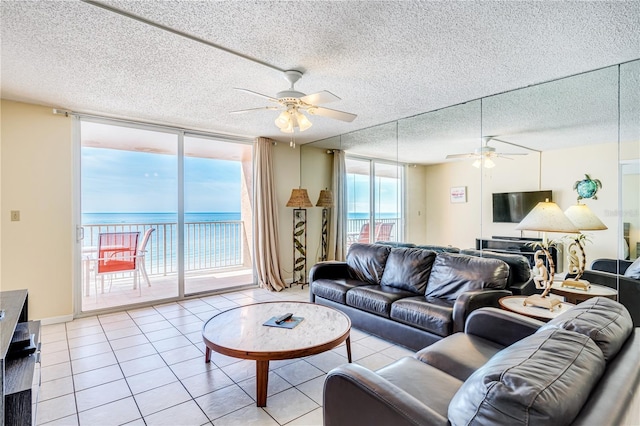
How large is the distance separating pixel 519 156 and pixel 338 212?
293 centimetres

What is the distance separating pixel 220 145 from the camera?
17.5ft

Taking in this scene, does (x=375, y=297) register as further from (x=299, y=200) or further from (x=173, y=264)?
(x=173, y=264)

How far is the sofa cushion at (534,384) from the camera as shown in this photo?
2.56 ft

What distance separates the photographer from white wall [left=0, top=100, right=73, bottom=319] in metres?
3.40

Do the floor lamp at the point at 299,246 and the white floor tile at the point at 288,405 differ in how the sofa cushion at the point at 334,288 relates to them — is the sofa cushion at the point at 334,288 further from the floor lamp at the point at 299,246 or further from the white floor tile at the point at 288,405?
the floor lamp at the point at 299,246

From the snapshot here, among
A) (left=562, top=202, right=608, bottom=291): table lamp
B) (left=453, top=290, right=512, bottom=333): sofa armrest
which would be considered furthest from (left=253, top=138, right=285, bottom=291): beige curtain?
(left=562, top=202, right=608, bottom=291): table lamp

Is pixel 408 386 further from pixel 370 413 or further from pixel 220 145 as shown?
pixel 220 145

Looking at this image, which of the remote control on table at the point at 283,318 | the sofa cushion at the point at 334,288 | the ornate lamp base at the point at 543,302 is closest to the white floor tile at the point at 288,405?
the remote control on table at the point at 283,318

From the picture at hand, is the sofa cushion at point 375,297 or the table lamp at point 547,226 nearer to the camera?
the table lamp at point 547,226

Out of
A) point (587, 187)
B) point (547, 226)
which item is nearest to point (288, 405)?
point (547, 226)

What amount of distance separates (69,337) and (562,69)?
17.3 ft

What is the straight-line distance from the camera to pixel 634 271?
265 cm

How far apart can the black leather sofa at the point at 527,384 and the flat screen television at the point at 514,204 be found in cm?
217

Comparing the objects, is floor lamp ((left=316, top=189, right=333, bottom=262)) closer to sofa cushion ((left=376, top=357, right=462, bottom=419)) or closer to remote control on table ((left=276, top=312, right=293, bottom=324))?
remote control on table ((left=276, top=312, right=293, bottom=324))
